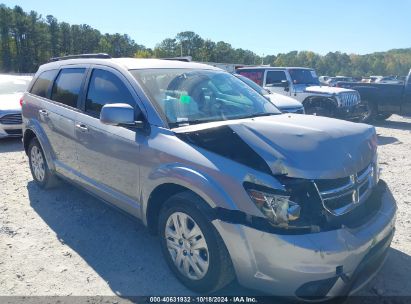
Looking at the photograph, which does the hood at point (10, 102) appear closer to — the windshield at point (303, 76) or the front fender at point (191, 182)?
the front fender at point (191, 182)

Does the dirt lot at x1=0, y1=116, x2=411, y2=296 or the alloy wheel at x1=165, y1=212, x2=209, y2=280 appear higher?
the alloy wheel at x1=165, y1=212, x2=209, y2=280

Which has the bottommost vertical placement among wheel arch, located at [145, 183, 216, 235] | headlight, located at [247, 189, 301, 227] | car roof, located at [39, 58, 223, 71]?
wheel arch, located at [145, 183, 216, 235]

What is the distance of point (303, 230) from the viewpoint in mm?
2346

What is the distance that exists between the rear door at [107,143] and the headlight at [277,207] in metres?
1.31

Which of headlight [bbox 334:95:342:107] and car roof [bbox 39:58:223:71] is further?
headlight [bbox 334:95:342:107]

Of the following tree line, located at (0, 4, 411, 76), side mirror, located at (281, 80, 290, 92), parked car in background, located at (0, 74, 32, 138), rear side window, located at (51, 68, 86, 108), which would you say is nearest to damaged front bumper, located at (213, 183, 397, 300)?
rear side window, located at (51, 68, 86, 108)

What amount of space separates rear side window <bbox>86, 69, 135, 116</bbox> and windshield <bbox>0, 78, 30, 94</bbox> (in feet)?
23.9

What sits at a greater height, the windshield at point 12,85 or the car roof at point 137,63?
the car roof at point 137,63

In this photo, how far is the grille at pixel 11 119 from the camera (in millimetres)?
8344

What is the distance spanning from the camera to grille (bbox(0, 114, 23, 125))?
8344mm

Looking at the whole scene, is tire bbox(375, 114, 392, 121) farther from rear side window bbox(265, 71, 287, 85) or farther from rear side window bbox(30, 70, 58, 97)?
rear side window bbox(30, 70, 58, 97)

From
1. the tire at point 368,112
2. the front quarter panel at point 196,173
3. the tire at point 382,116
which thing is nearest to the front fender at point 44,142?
the front quarter panel at point 196,173

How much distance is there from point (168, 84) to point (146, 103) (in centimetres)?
40

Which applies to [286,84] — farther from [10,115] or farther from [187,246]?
[187,246]
